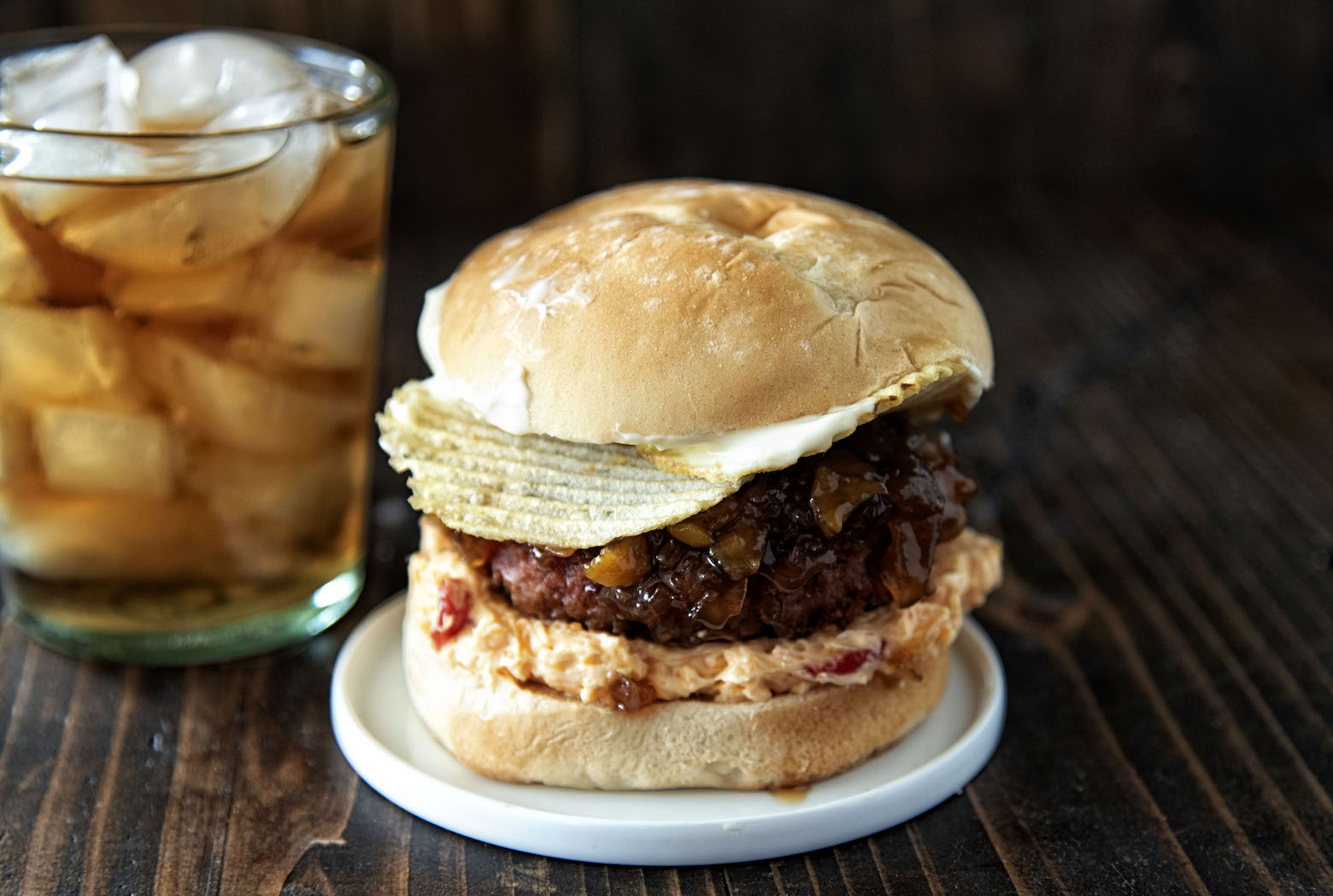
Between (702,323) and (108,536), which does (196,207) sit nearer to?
(108,536)

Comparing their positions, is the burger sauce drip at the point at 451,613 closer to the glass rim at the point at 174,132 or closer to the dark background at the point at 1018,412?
the dark background at the point at 1018,412

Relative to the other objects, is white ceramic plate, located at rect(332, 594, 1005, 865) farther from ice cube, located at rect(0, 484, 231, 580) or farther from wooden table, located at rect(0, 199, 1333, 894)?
ice cube, located at rect(0, 484, 231, 580)

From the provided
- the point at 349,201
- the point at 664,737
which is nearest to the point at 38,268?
the point at 349,201

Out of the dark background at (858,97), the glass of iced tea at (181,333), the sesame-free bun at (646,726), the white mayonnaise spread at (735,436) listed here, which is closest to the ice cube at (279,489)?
the glass of iced tea at (181,333)

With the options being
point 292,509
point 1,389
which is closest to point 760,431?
point 292,509

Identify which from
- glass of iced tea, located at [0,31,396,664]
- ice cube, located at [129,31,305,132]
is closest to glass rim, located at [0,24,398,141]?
glass of iced tea, located at [0,31,396,664]

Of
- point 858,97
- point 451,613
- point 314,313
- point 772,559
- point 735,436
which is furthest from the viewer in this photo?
point 858,97

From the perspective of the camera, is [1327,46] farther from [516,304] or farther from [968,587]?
[516,304]
